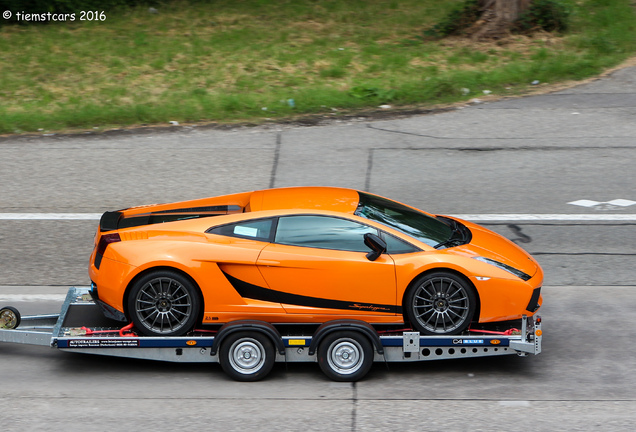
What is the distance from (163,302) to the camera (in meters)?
6.87

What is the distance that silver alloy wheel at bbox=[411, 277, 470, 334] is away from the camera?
689 centimetres

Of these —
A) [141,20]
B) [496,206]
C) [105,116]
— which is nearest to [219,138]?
[105,116]

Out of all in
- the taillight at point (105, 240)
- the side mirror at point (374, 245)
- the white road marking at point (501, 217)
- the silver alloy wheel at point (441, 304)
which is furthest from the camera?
the white road marking at point (501, 217)

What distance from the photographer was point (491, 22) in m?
18.7

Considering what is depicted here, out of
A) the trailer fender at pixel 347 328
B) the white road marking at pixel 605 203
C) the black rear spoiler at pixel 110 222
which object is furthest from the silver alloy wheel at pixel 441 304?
the white road marking at pixel 605 203

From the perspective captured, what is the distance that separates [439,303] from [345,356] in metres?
0.92

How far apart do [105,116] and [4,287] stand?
6.83 metres

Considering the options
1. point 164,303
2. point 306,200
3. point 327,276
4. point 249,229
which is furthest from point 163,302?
point 306,200

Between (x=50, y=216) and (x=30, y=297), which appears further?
(x=50, y=216)

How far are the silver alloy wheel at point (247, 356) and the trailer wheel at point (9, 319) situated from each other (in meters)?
2.14

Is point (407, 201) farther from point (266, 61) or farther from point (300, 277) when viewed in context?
point (266, 61)

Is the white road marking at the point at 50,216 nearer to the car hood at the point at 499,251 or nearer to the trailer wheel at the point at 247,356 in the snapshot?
the trailer wheel at the point at 247,356

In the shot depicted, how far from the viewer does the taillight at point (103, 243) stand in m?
7.06

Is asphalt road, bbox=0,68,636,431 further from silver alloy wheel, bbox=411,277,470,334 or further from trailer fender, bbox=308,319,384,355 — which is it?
silver alloy wheel, bbox=411,277,470,334
